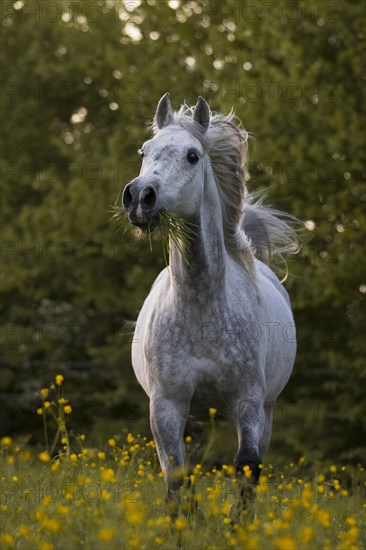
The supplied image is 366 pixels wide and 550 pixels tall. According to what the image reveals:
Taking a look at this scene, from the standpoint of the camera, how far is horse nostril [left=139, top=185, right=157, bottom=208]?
514 centimetres

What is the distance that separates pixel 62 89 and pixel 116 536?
1861 cm

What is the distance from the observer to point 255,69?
15.1 meters

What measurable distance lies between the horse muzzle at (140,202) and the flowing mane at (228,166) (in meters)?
0.94

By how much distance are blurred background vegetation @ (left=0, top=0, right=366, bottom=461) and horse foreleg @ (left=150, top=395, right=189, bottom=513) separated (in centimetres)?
616

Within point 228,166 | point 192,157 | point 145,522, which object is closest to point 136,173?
point 228,166

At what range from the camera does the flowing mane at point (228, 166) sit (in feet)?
20.1

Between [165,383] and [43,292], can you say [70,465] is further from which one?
[43,292]

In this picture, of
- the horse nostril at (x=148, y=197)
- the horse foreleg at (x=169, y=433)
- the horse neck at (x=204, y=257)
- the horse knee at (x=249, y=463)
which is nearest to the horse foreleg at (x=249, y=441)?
the horse knee at (x=249, y=463)

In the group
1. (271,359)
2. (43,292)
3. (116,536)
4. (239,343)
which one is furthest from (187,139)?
(43,292)

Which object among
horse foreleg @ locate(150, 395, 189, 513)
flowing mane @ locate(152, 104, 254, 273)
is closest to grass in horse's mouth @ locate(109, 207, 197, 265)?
flowing mane @ locate(152, 104, 254, 273)

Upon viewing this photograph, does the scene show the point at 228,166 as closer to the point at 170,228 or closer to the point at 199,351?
the point at 170,228

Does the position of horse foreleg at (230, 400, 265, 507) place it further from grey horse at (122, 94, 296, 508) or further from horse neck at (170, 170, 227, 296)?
horse neck at (170, 170, 227, 296)

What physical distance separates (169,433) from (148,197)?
60.3 inches

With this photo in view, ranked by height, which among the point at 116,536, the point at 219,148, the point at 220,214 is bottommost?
the point at 116,536
